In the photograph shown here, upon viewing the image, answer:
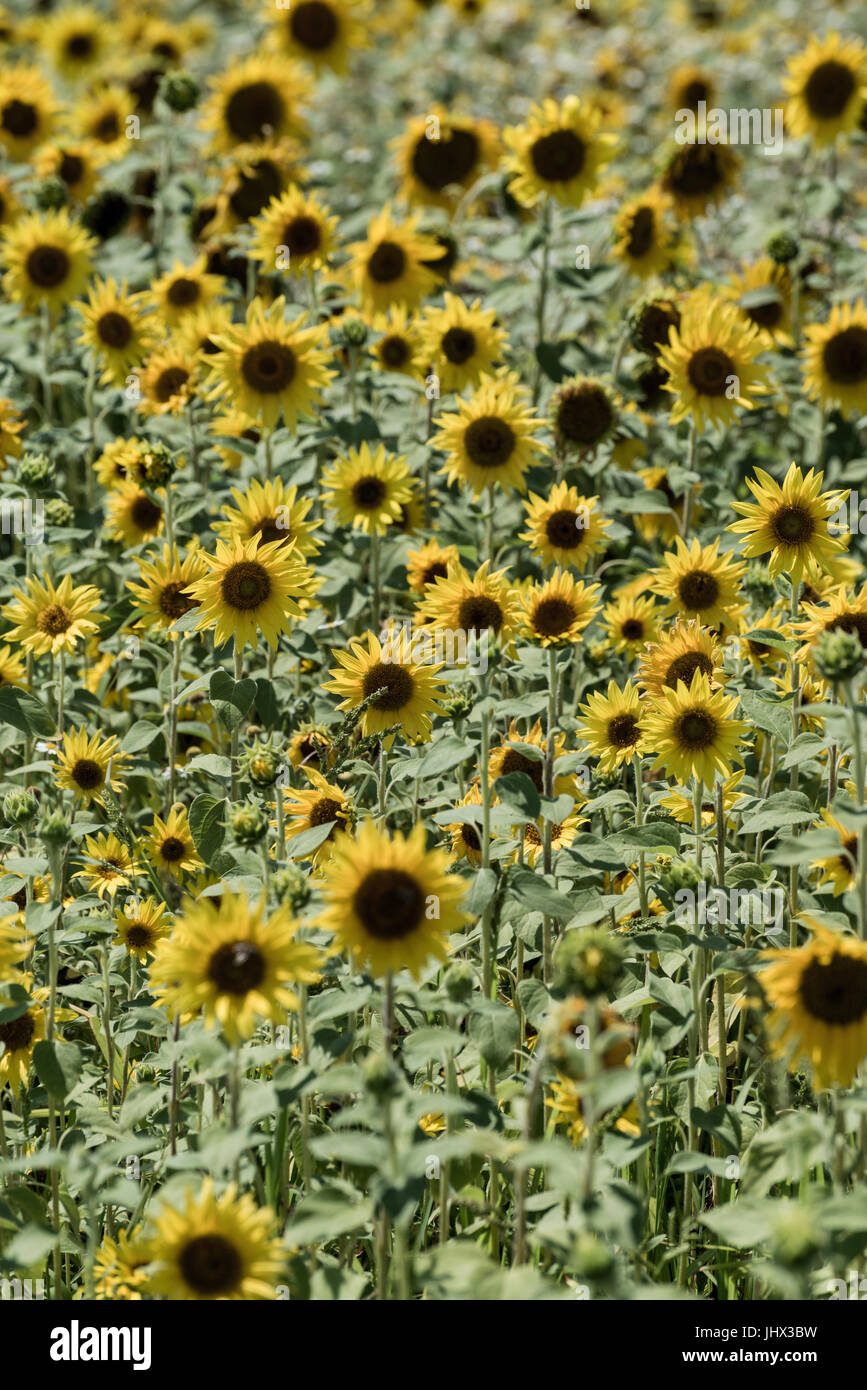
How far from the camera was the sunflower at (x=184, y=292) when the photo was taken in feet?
17.8

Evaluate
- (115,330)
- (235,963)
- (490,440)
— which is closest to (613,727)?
(490,440)

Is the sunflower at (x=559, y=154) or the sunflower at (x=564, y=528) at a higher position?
the sunflower at (x=559, y=154)

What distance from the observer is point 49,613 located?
12.6 feet

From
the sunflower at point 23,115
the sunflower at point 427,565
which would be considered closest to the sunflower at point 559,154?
the sunflower at point 427,565

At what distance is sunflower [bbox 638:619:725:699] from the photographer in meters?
3.50

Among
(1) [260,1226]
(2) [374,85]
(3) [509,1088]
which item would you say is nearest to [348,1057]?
(3) [509,1088]

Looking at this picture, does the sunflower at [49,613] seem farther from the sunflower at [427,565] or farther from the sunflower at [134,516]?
the sunflower at [427,565]

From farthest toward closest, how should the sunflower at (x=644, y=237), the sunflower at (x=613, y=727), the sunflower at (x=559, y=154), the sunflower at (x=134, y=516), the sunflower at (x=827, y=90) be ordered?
1. the sunflower at (x=827, y=90)
2. the sunflower at (x=644, y=237)
3. the sunflower at (x=559, y=154)
4. the sunflower at (x=134, y=516)
5. the sunflower at (x=613, y=727)

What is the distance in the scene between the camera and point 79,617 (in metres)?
3.83

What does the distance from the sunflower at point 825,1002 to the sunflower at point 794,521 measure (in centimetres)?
128

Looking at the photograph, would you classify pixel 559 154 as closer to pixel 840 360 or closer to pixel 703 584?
pixel 840 360

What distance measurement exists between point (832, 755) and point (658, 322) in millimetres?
2178

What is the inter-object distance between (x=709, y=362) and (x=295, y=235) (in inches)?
68.9

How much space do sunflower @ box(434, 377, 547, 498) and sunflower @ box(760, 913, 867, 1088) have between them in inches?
90.6
